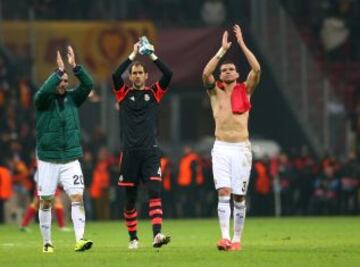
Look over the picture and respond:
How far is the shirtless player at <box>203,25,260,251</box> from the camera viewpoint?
20.7 m

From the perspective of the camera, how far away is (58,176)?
20.5 meters

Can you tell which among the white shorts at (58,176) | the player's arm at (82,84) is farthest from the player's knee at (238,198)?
the player's arm at (82,84)

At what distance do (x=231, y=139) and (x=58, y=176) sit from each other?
7.75 feet

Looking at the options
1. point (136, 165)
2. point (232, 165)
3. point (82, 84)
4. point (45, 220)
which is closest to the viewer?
point (82, 84)

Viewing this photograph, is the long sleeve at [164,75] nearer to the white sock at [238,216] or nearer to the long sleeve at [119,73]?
the long sleeve at [119,73]

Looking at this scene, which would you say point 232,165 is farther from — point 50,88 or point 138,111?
point 50,88

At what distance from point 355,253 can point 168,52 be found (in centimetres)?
2337

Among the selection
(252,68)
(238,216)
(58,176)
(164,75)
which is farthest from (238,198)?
(58,176)

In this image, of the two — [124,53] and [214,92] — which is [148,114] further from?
[124,53]

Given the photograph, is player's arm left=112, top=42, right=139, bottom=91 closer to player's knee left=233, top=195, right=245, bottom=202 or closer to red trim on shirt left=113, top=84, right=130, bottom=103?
red trim on shirt left=113, top=84, right=130, bottom=103

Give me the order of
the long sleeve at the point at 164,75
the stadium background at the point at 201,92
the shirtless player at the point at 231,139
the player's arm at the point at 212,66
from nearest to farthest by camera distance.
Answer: the player's arm at the point at 212,66
the shirtless player at the point at 231,139
the long sleeve at the point at 164,75
the stadium background at the point at 201,92

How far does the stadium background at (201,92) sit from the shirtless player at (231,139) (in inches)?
705

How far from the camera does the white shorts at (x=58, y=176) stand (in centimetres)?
2042

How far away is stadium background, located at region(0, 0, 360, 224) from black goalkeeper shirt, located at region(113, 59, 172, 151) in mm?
17456
